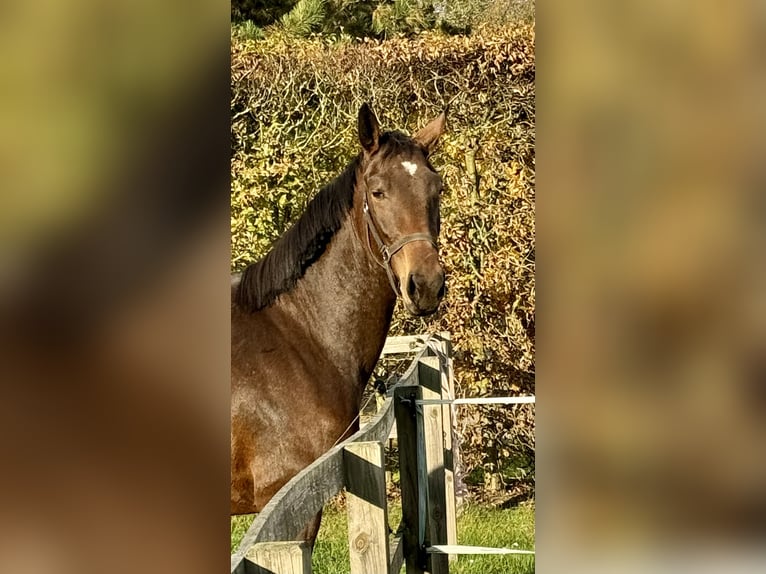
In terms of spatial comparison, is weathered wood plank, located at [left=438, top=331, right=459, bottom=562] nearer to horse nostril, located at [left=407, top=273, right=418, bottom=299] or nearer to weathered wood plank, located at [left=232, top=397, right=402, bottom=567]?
horse nostril, located at [left=407, top=273, right=418, bottom=299]

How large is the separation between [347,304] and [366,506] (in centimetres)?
64

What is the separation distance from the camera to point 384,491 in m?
1.08

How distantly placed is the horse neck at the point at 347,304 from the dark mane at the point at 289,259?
0.06 feet

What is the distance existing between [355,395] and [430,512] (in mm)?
286

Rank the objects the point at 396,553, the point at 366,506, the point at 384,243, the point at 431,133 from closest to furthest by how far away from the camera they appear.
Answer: the point at 366,506, the point at 396,553, the point at 384,243, the point at 431,133

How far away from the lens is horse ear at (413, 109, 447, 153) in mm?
1625

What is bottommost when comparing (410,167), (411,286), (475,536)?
(475,536)

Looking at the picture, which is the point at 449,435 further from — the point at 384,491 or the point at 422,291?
the point at 384,491
